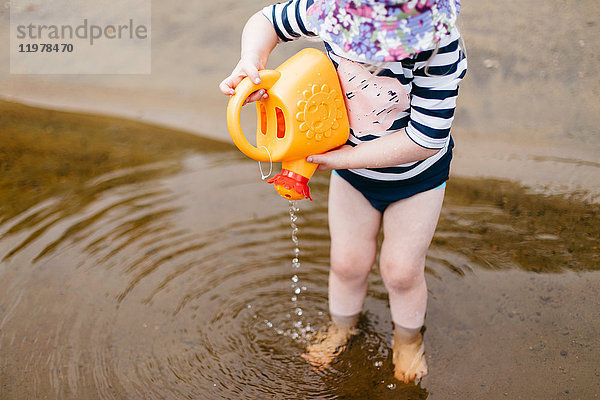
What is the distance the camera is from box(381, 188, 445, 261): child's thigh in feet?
5.21

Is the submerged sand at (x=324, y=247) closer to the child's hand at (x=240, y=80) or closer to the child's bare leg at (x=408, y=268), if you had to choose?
the child's bare leg at (x=408, y=268)

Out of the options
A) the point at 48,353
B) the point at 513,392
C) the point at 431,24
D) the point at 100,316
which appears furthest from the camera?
the point at 100,316

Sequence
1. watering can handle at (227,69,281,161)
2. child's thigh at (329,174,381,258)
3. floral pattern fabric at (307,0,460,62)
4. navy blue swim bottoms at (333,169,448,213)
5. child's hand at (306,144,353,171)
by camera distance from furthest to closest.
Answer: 1. child's thigh at (329,174,381,258)
2. navy blue swim bottoms at (333,169,448,213)
3. child's hand at (306,144,353,171)
4. watering can handle at (227,69,281,161)
5. floral pattern fabric at (307,0,460,62)

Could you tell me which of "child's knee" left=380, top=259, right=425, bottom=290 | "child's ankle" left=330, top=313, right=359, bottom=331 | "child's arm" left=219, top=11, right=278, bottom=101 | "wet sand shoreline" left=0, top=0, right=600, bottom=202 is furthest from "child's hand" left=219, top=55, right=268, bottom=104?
"wet sand shoreline" left=0, top=0, right=600, bottom=202

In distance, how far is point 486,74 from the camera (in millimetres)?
3014

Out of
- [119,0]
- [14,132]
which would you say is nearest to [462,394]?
[14,132]

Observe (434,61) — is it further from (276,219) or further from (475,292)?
(276,219)

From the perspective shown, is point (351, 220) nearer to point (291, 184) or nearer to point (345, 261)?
point (345, 261)

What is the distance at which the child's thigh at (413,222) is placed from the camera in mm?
1589

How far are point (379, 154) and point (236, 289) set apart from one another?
0.86 metres

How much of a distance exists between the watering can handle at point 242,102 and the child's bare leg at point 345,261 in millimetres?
367

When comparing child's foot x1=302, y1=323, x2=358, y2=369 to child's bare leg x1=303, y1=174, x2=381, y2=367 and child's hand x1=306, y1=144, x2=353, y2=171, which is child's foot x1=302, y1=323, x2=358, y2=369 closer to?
child's bare leg x1=303, y1=174, x2=381, y2=367

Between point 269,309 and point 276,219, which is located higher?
point 276,219

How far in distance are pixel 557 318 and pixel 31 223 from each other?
1.80 metres
